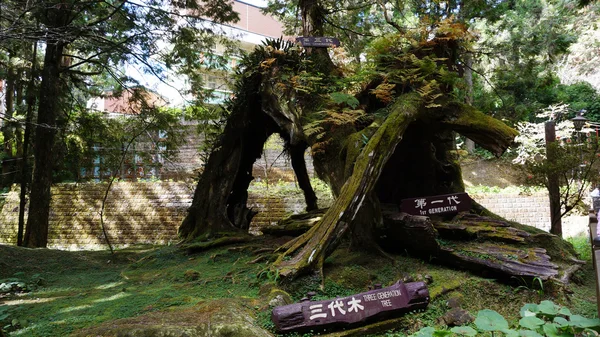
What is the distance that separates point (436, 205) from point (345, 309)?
284cm

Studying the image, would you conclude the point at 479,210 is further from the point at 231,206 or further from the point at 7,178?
the point at 7,178

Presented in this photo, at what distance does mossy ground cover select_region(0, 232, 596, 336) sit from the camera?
4457 mm

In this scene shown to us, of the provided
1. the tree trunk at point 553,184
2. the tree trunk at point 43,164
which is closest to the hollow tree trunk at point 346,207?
the tree trunk at point 553,184

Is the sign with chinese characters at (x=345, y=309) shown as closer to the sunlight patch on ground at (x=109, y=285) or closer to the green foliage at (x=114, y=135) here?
the sunlight patch on ground at (x=109, y=285)

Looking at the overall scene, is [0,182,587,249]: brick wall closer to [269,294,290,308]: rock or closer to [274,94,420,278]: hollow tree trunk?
[274,94,420,278]: hollow tree trunk

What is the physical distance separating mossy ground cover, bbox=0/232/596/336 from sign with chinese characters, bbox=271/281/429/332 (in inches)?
6.3

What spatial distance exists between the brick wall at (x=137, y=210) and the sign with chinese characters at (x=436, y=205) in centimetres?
710

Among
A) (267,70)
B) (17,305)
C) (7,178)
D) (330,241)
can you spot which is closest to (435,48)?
(267,70)

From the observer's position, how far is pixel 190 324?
12.7 ft

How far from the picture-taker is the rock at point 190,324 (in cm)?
372

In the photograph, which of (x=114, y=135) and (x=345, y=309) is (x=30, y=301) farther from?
(x=114, y=135)

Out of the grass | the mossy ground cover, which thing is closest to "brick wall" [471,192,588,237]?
the mossy ground cover

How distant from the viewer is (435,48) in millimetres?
7062

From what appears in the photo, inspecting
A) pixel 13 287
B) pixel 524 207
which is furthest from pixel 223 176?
pixel 524 207
